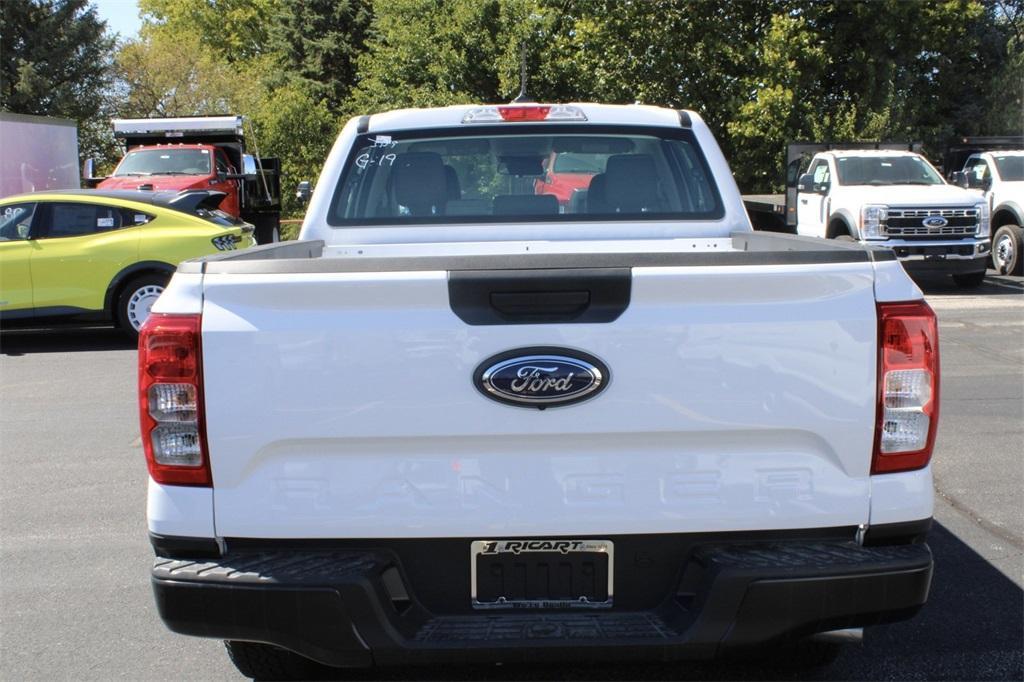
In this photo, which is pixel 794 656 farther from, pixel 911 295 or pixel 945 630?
pixel 911 295

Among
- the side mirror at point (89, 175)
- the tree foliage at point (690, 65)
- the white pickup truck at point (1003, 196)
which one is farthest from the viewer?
the tree foliage at point (690, 65)

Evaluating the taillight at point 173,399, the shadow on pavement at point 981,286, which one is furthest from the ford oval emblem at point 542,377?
the shadow on pavement at point 981,286

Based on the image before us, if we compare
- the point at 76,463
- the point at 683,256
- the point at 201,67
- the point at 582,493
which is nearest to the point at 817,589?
the point at 582,493

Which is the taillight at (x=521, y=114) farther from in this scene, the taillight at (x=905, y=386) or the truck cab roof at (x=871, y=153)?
the truck cab roof at (x=871, y=153)

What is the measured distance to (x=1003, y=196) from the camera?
17.6m

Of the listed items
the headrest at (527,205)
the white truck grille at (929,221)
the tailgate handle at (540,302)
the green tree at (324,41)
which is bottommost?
the white truck grille at (929,221)

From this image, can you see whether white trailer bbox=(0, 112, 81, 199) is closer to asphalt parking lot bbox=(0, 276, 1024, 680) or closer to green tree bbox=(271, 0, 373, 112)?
asphalt parking lot bbox=(0, 276, 1024, 680)

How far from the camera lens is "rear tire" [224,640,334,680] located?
3559mm

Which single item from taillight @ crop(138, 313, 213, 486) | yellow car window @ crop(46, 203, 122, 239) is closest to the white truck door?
yellow car window @ crop(46, 203, 122, 239)

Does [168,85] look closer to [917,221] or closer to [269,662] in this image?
[917,221]

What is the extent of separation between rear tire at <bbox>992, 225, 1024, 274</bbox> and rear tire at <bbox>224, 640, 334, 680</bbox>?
53.7 ft

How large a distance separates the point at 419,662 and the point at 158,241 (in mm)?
9600

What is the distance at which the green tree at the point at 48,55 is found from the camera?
122 ft

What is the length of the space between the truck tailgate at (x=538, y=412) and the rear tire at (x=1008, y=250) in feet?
53.1
